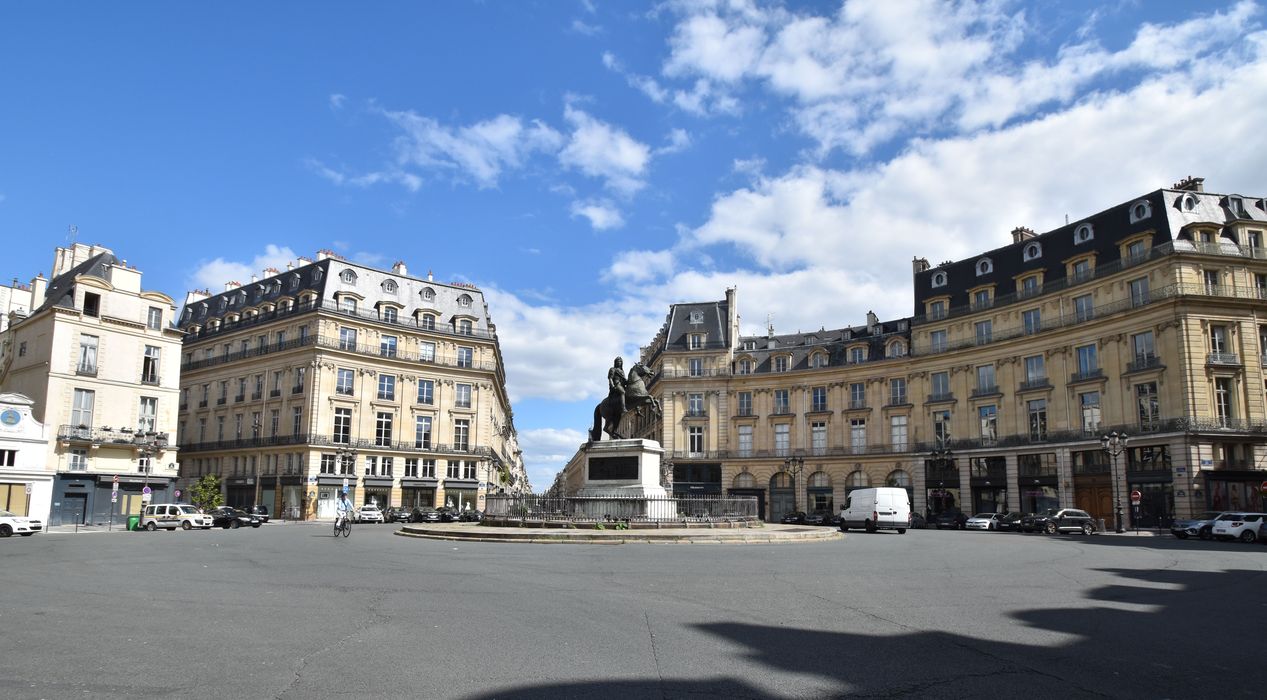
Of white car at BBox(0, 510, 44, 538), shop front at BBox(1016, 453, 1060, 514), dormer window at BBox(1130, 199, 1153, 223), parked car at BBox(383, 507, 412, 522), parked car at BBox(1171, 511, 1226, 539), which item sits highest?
dormer window at BBox(1130, 199, 1153, 223)

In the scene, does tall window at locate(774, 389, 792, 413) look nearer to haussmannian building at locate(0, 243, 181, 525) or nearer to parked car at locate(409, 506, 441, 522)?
parked car at locate(409, 506, 441, 522)

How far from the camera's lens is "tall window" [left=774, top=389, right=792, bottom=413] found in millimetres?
71312

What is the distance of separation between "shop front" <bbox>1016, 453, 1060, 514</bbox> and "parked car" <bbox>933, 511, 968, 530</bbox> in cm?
681

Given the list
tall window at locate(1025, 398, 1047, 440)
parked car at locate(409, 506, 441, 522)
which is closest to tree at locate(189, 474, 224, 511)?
parked car at locate(409, 506, 441, 522)

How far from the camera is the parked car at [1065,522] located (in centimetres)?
4203

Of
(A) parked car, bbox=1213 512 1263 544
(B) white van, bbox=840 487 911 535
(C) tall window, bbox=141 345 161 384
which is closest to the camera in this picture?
(A) parked car, bbox=1213 512 1263 544

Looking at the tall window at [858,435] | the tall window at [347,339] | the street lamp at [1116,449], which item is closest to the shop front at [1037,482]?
the street lamp at [1116,449]

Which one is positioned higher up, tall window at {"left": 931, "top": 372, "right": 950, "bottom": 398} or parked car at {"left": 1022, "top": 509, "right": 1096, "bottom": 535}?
tall window at {"left": 931, "top": 372, "right": 950, "bottom": 398}

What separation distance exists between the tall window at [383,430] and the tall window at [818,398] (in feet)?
121

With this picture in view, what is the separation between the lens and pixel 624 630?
934 centimetres

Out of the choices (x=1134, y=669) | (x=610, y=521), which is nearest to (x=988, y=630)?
(x=1134, y=669)

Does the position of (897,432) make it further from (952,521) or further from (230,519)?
(230,519)

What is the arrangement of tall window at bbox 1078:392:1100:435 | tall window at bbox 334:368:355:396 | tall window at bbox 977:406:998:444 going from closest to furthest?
tall window at bbox 1078:392:1100:435 → tall window at bbox 977:406:998:444 → tall window at bbox 334:368:355:396

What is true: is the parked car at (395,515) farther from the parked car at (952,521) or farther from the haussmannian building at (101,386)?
the parked car at (952,521)
